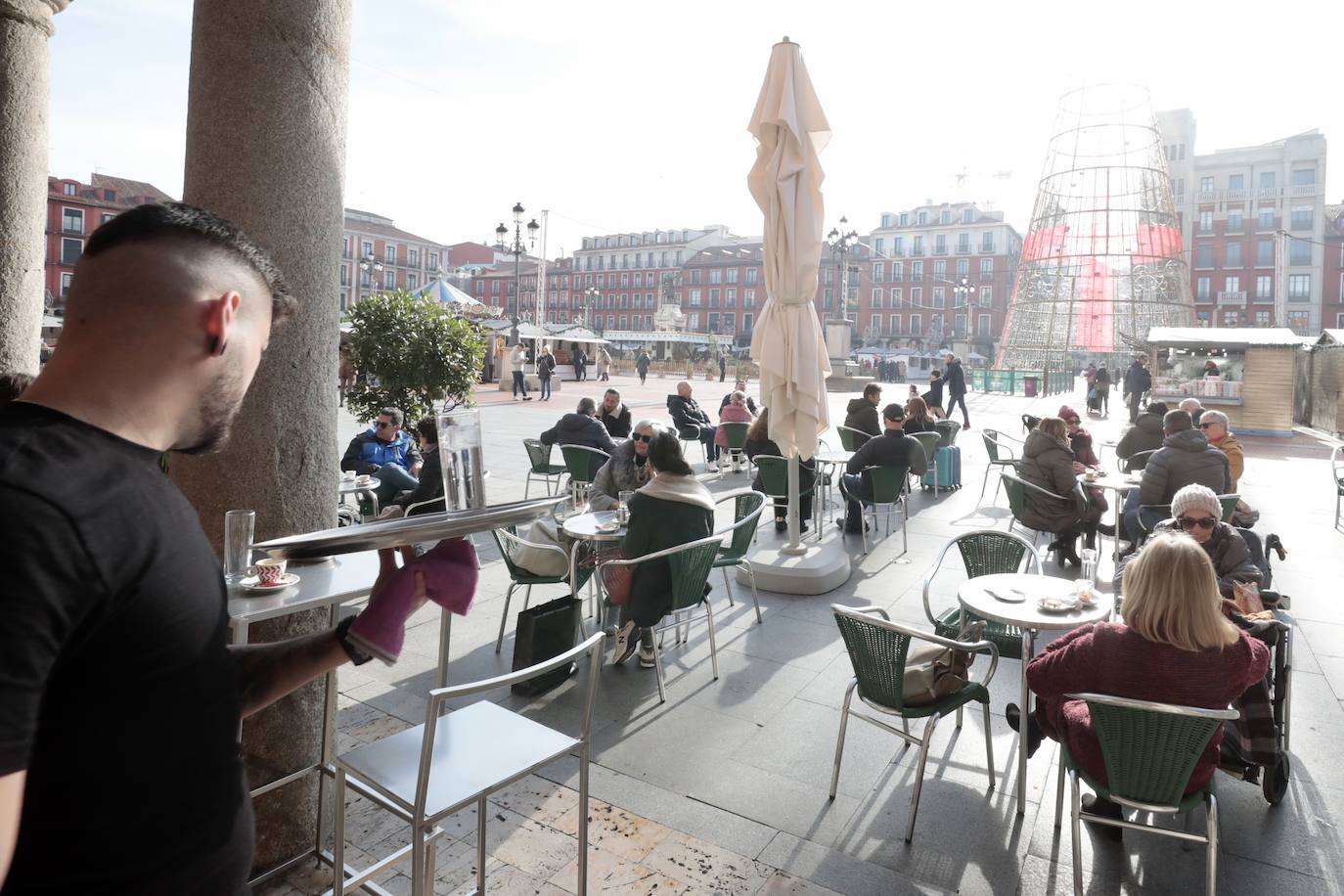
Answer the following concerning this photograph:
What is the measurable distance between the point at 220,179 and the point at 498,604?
3.37 m

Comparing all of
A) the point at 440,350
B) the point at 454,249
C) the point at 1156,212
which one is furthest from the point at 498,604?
the point at 454,249

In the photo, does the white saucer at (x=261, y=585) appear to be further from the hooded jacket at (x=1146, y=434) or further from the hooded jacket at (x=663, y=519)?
the hooded jacket at (x=1146, y=434)

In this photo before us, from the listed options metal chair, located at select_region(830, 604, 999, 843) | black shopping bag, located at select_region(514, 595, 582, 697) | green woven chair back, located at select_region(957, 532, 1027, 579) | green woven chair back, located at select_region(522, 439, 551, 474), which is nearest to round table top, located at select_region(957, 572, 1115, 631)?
metal chair, located at select_region(830, 604, 999, 843)

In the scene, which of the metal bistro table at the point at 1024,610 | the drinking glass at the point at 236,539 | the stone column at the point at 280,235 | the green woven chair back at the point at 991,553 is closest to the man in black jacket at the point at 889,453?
the green woven chair back at the point at 991,553

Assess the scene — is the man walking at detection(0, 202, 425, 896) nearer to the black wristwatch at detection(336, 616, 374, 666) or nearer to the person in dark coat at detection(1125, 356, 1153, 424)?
the black wristwatch at detection(336, 616, 374, 666)

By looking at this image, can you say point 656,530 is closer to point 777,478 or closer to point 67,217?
point 777,478

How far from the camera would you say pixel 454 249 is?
314ft

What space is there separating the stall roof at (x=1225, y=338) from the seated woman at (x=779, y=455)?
13.5 meters

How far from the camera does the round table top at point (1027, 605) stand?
120 inches

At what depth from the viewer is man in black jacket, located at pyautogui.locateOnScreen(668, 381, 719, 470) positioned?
424 inches

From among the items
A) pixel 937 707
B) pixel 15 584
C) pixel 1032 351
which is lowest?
pixel 937 707

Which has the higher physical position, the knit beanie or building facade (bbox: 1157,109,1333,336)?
building facade (bbox: 1157,109,1333,336)

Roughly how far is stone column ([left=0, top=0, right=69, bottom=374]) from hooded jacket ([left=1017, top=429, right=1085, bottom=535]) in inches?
234

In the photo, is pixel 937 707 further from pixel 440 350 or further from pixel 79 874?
pixel 440 350
